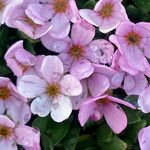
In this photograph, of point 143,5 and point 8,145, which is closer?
point 8,145

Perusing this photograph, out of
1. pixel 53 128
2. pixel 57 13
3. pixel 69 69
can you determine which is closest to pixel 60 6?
pixel 57 13

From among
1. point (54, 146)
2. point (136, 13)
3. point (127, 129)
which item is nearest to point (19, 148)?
point (54, 146)

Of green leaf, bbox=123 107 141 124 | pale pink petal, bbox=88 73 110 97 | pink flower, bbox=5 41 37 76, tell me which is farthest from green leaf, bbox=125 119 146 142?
pink flower, bbox=5 41 37 76

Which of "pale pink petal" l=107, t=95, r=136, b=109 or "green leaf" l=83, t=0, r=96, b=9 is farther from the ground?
"green leaf" l=83, t=0, r=96, b=9

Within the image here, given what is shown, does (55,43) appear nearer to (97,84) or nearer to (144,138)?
(97,84)

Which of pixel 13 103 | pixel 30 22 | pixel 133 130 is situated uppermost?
pixel 30 22

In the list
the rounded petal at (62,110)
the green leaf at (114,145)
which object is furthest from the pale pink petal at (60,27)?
the green leaf at (114,145)

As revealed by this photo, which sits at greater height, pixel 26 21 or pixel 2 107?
pixel 26 21

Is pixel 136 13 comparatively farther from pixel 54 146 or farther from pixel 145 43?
pixel 54 146

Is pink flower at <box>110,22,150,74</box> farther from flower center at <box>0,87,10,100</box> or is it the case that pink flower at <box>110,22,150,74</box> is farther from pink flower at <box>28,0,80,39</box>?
flower center at <box>0,87,10,100</box>
